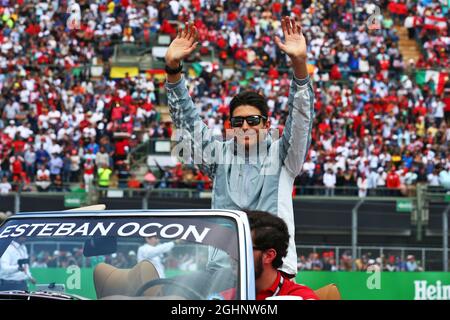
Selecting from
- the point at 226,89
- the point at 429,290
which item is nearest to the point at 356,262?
the point at 429,290

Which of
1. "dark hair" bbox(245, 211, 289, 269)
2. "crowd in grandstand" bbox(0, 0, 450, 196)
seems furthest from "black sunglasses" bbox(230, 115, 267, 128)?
"crowd in grandstand" bbox(0, 0, 450, 196)

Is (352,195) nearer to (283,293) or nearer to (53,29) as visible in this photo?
(53,29)

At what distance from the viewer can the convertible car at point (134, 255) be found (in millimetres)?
4703

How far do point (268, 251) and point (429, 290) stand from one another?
15.3 m

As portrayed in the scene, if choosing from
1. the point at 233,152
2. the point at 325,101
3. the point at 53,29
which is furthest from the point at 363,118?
the point at 233,152

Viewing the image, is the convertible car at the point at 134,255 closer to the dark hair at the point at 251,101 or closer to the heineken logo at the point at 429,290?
the dark hair at the point at 251,101

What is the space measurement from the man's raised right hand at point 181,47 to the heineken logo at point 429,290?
45.6 ft

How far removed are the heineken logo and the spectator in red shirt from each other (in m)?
15.1

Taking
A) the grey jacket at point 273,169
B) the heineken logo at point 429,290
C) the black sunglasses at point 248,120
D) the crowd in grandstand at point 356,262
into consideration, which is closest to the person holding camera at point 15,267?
the grey jacket at point 273,169

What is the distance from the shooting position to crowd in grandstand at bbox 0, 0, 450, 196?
2492 centimetres

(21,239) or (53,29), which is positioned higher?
(53,29)

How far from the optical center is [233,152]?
6.37 m

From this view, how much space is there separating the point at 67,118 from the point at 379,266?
9.84 meters
